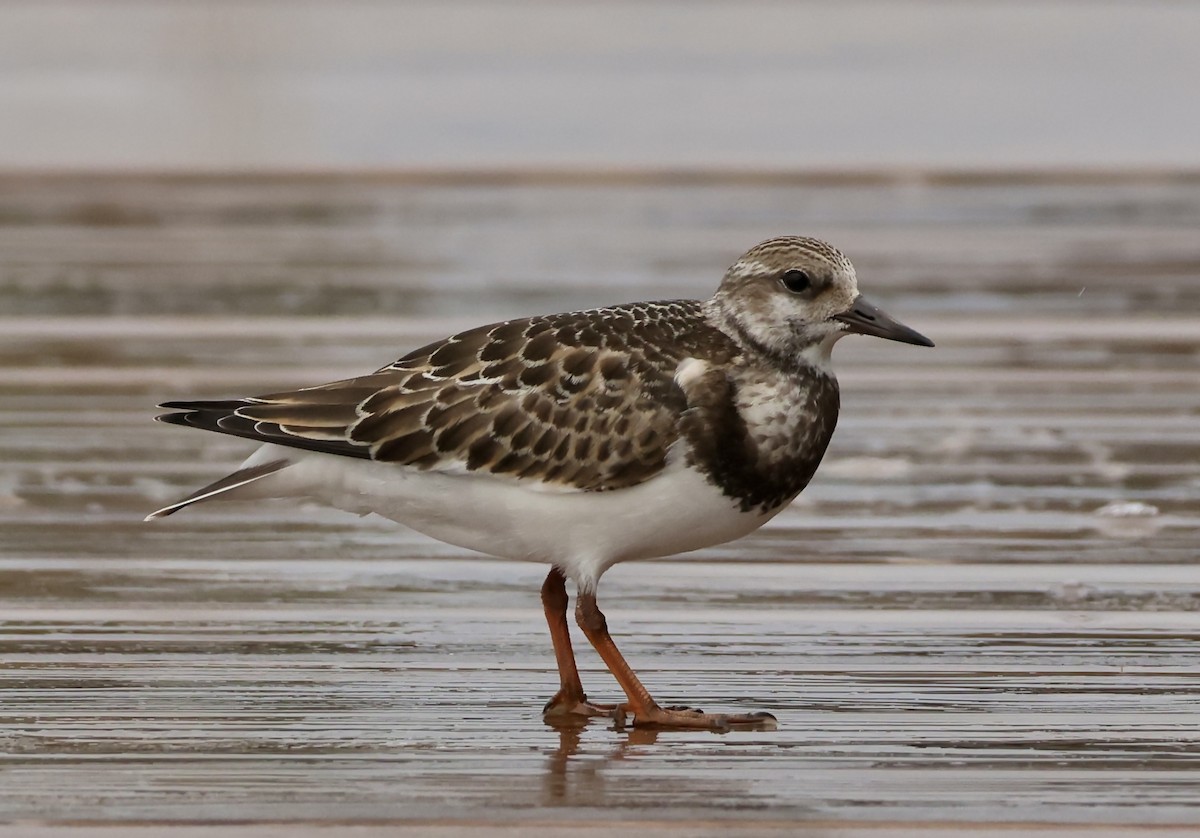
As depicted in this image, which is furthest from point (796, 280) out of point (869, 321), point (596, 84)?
point (596, 84)

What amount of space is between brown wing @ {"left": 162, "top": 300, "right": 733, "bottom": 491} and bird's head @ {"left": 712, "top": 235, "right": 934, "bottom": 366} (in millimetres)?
92

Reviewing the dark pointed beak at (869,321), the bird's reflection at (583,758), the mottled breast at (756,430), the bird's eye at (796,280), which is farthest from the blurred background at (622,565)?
the bird's eye at (796,280)

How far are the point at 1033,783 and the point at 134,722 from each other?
1810mm

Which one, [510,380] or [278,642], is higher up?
[510,380]

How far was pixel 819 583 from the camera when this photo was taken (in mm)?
5488

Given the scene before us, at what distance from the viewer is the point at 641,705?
4484 millimetres

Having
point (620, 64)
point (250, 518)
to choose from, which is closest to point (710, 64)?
point (620, 64)

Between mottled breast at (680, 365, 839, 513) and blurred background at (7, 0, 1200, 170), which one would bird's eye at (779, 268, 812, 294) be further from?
blurred background at (7, 0, 1200, 170)

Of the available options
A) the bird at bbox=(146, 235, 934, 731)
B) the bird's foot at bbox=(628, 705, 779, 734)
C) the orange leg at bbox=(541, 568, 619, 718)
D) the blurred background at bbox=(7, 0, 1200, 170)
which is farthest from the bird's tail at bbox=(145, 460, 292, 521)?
the blurred background at bbox=(7, 0, 1200, 170)

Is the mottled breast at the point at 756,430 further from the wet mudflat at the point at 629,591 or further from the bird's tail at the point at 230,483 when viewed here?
the bird's tail at the point at 230,483

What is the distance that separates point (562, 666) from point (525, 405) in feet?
1.95

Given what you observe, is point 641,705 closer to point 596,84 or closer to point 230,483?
point 230,483

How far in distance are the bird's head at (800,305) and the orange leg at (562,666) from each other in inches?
28.4

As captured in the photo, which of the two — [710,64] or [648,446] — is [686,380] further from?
[710,64]
